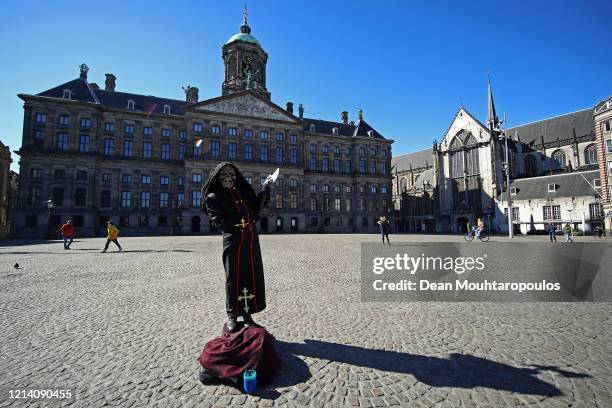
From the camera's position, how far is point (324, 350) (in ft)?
11.7

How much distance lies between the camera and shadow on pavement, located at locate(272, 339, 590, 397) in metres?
2.83

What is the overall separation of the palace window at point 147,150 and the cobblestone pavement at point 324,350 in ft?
136

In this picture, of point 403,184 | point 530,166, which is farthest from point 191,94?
point 530,166

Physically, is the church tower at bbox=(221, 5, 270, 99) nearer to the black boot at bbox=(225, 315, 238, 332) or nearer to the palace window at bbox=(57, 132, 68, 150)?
the palace window at bbox=(57, 132, 68, 150)

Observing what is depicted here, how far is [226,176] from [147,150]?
45974mm

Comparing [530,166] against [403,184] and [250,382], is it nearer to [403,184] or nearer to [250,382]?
[403,184]

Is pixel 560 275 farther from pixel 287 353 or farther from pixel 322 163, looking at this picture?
pixel 322 163

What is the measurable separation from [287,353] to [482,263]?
9.86m

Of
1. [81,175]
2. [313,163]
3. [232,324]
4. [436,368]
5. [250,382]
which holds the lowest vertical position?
[436,368]

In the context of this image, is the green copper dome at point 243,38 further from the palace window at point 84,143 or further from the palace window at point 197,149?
the palace window at point 84,143

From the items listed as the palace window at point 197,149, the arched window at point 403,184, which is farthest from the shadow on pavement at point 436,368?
the arched window at point 403,184

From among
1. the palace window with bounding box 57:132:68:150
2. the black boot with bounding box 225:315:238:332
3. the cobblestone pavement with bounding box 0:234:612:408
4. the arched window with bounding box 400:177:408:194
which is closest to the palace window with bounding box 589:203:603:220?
the arched window with bounding box 400:177:408:194

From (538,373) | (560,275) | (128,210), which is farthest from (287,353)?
(128,210)

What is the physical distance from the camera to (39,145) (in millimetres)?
37844
